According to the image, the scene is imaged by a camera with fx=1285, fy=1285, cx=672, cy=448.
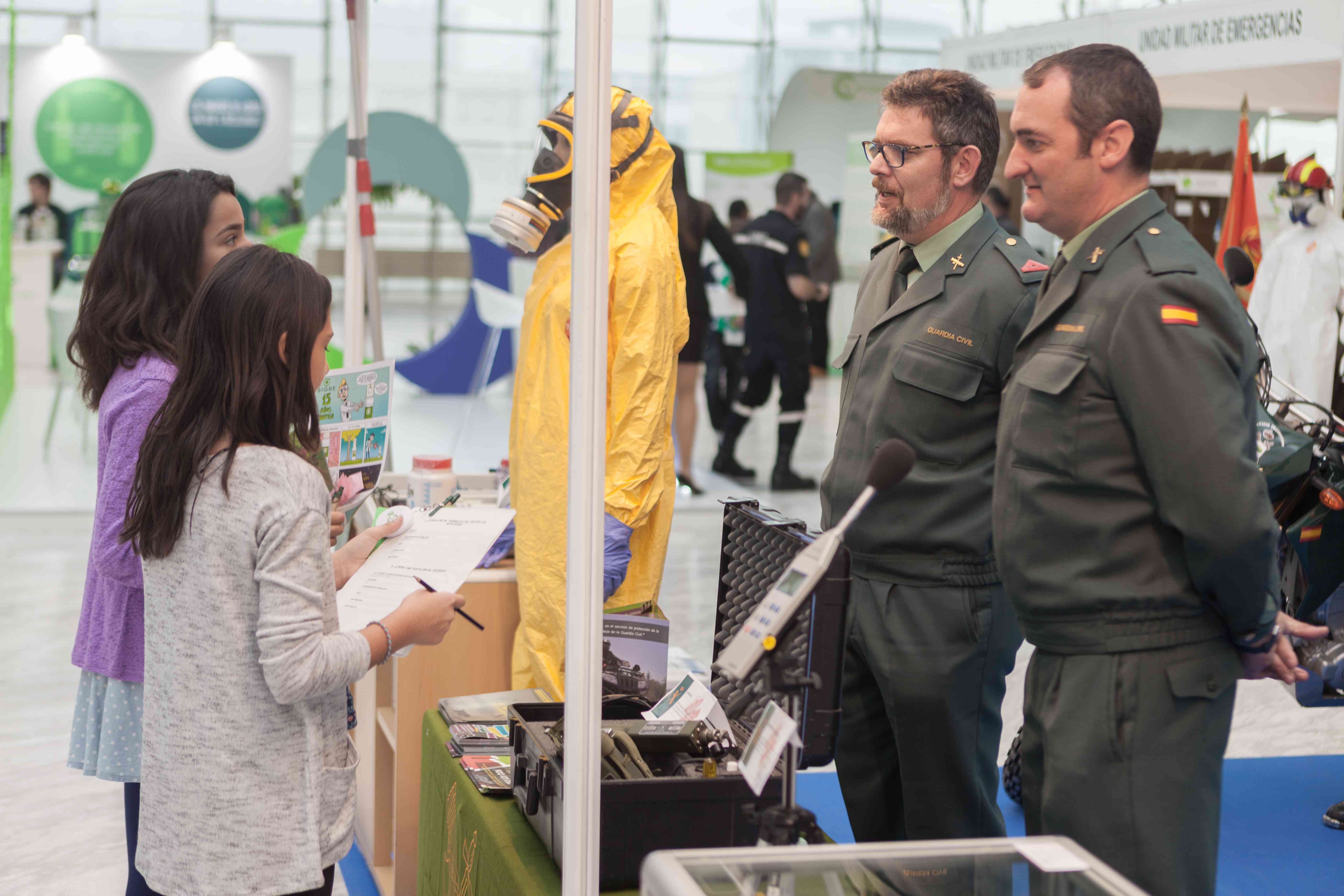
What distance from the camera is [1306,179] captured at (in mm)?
5738

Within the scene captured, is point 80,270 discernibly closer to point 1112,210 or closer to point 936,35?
point 1112,210

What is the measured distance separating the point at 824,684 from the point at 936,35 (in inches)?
667

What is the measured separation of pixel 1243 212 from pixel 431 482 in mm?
4746

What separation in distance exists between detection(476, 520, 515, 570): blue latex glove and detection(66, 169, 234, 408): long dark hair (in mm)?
1072

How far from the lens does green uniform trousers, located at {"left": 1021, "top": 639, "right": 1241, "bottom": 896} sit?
1.61 meters

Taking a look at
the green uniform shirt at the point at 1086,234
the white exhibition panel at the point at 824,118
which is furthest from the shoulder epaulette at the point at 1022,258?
the white exhibition panel at the point at 824,118

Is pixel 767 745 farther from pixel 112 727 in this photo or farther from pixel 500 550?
pixel 500 550

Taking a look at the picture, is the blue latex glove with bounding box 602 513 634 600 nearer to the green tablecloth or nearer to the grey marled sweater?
the green tablecloth

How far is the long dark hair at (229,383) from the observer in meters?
1.59

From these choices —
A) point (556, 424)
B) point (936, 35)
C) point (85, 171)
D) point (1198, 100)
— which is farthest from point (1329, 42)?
point (936, 35)

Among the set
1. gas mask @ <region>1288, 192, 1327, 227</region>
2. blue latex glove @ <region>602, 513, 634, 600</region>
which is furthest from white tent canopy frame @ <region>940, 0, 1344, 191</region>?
blue latex glove @ <region>602, 513, 634, 600</region>

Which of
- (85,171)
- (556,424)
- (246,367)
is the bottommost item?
(556,424)

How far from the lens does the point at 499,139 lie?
48.4 feet

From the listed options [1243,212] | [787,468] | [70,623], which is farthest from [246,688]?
[787,468]
